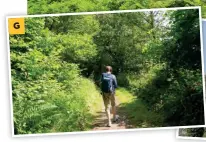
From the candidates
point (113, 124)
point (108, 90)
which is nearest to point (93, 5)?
point (108, 90)

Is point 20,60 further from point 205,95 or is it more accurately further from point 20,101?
point 205,95

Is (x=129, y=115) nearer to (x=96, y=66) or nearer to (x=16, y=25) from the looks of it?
(x=96, y=66)

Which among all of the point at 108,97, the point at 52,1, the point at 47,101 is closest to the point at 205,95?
the point at 108,97

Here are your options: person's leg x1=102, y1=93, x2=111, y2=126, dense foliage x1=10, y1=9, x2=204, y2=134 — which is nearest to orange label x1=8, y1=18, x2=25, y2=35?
dense foliage x1=10, y1=9, x2=204, y2=134

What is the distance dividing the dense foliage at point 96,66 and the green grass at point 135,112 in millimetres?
48

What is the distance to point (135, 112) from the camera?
1007cm

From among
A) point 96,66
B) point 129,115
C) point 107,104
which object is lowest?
point 129,115

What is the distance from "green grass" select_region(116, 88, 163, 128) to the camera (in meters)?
9.97

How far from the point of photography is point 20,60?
32.4 ft

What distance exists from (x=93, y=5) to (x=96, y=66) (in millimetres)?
1414

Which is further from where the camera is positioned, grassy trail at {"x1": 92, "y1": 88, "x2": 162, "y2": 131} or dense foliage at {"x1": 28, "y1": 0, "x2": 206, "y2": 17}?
dense foliage at {"x1": 28, "y1": 0, "x2": 206, "y2": 17}

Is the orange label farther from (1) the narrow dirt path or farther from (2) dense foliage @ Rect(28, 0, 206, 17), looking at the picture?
(1) the narrow dirt path

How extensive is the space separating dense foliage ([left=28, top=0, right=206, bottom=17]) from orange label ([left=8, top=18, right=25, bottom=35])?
1213mm

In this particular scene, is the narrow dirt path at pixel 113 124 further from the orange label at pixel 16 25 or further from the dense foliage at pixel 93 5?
the dense foliage at pixel 93 5
